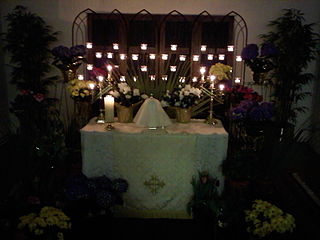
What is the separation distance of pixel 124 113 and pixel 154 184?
2.55 feet

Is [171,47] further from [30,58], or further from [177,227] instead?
[177,227]

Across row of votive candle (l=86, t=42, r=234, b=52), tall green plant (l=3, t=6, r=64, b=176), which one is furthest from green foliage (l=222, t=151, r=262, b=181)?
row of votive candle (l=86, t=42, r=234, b=52)

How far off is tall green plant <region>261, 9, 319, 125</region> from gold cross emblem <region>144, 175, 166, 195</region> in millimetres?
2252

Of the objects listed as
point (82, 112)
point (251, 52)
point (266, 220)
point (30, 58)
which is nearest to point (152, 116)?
point (82, 112)

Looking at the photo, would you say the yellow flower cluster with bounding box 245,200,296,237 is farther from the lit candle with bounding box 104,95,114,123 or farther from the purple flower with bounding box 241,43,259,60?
the purple flower with bounding box 241,43,259,60

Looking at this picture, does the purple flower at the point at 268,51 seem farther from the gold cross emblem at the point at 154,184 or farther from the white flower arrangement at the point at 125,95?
the gold cross emblem at the point at 154,184

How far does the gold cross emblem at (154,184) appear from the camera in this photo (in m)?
3.15

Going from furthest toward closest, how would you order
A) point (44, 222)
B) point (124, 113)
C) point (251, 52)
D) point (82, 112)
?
point (251, 52)
point (82, 112)
point (124, 113)
point (44, 222)

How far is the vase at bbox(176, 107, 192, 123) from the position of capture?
3425 mm

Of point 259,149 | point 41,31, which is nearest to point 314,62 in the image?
point 259,149

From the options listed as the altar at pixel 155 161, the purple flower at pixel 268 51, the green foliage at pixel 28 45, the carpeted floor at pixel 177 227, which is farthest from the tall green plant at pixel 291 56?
the green foliage at pixel 28 45

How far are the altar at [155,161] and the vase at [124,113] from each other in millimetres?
227

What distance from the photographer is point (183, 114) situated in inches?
135

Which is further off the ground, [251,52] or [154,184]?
[251,52]
